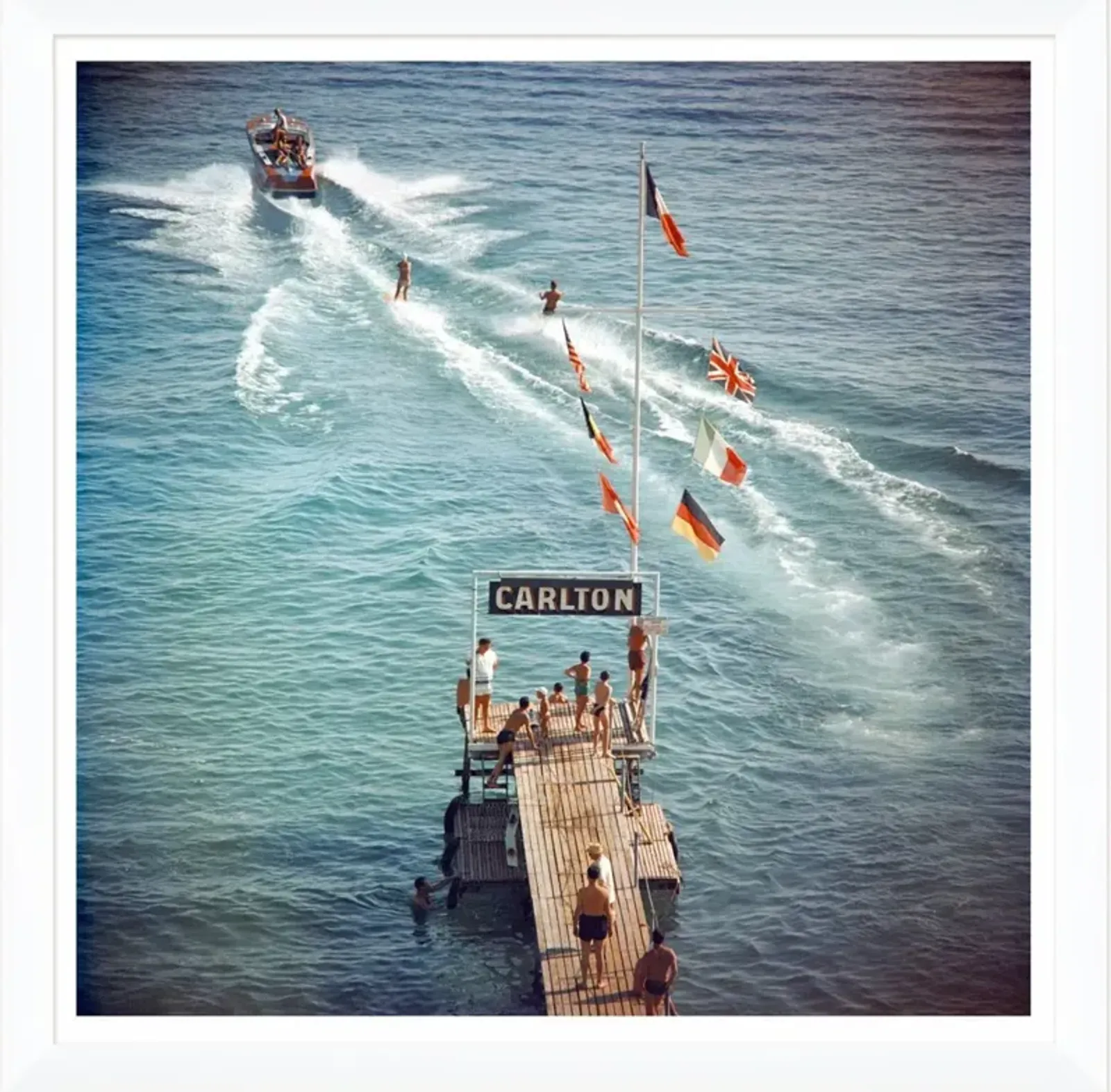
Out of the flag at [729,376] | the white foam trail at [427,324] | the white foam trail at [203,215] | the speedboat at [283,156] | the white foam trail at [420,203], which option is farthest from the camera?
the white foam trail at [420,203]

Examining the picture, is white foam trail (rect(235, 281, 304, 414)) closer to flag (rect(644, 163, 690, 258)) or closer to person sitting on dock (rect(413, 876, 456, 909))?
flag (rect(644, 163, 690, 258))

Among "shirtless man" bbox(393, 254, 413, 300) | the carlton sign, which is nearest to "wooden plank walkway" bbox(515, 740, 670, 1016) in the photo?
the carlton sign

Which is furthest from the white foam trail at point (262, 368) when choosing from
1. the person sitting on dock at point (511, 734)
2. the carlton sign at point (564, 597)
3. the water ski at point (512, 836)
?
the carlton sign at point (564, 597)

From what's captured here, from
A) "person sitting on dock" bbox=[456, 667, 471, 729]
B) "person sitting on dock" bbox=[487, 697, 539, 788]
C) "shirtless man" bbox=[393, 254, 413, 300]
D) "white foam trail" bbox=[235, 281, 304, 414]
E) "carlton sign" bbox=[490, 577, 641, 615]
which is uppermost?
"shirtless man" bbox=[393, 254, 413, 300]

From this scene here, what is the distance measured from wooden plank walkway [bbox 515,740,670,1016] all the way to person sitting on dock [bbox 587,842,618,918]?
135 mm

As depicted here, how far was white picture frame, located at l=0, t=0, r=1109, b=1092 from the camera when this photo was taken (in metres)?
27.4

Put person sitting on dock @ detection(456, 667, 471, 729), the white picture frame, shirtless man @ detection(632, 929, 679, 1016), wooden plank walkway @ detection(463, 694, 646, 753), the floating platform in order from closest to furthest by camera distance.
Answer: the white picture frame → shirtless man @ detection(632, 929, 679, 1016) → the floating platform → wooden plank walkway @ detection(463, 694, 646, 753) → person sitting on dock @ detection(456, 667, 471, 729)

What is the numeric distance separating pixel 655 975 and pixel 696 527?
8.13 metres

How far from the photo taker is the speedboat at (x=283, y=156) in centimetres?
5941

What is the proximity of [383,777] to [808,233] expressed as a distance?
98.1 ft

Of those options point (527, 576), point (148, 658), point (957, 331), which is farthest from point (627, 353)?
point (527, 576)
